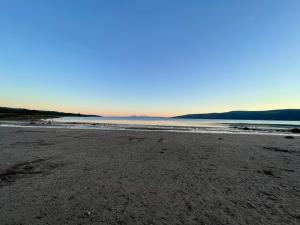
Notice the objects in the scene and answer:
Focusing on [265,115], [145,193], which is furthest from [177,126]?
[265,115]

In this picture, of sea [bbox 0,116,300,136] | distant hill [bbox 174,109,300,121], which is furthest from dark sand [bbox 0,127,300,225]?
distant hill [bbox 174,109,300,121]

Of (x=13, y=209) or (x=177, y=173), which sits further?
(x=177, y=173)

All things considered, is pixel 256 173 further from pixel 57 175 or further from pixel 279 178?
pixel 57 175

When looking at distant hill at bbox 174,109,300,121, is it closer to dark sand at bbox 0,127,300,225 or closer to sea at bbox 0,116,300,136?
sea at bbox 0,116,300,136

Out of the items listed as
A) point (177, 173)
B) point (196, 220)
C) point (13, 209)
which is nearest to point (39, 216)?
point (13, 209)

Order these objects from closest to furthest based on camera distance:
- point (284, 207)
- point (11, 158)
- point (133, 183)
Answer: point (284, 207) < point (133, 183) < point (11, 158)

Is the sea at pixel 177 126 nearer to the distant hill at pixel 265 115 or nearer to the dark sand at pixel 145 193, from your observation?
the dark sand at pixel 145 193

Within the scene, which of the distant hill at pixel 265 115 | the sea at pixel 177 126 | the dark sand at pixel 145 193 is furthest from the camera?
the distant hill at pixel 265 115

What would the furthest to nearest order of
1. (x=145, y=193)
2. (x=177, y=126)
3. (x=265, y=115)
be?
(x=265, y=115) → (x=177, y=126) → (x=145, y=193)

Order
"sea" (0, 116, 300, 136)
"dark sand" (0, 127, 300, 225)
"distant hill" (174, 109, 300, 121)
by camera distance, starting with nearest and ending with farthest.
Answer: "dark sand" (0, 127, 300, 225) → "sea" (0, 116, 300, 136) → "distant hill" (174, 109, 300, 121)

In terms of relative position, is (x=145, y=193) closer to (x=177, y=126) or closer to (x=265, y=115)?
(x=177, y=126)

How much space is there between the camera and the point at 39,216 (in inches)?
178

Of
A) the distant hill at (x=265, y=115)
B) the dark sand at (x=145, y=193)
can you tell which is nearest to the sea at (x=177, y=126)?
the dark sand at (x=145, y=193)

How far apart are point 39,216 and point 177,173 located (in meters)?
5.59
